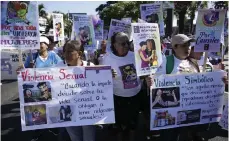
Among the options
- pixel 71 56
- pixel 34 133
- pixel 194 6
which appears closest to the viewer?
pixel 71 56

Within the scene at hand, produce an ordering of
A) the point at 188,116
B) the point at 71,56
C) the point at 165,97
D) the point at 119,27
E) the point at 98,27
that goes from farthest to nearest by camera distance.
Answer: the point at 98,27 → the point at 119,27 → the point at 188,116 → the point at 165,97 → the point at 71,56

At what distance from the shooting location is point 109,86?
4.00m

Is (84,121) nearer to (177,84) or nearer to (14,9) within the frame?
(177,84)

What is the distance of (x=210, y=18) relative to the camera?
4.31 meters

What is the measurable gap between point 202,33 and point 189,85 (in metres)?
0.71

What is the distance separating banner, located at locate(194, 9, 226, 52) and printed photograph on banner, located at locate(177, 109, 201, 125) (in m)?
0.82

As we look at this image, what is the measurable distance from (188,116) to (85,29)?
4509 mm

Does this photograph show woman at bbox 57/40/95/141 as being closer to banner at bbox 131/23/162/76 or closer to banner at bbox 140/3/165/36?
banner at bbox 131/23/162/76

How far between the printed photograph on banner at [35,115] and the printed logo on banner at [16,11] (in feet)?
3.38

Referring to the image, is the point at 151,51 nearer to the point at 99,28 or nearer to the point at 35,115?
the point at 35,115

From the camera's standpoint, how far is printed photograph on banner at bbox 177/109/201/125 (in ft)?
13.9

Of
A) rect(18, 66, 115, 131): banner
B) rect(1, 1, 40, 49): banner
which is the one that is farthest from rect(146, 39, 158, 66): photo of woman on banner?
rect(1, 1, 40, 49): banner

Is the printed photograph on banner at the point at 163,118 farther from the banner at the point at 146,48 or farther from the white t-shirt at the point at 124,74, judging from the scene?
the banner at the point at 146,48

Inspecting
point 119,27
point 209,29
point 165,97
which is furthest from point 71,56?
point 209,29
